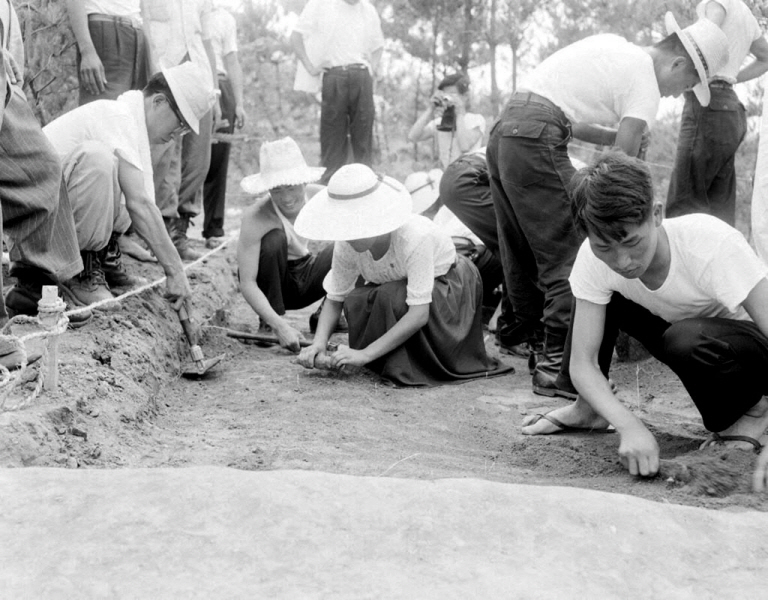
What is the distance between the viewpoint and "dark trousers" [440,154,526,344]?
450 cm

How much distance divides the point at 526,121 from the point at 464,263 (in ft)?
2.68

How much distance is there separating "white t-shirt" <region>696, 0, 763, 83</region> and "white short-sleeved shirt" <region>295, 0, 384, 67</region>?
257cm

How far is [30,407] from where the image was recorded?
2469mm

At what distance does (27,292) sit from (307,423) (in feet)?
3.84

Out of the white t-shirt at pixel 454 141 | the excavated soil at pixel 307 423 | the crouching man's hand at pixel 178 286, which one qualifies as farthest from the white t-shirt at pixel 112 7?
the white t-shirt at pixel 454 141

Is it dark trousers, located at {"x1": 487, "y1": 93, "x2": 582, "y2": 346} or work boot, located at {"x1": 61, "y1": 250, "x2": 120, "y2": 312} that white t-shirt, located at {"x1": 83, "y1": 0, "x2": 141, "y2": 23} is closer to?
work boot, located at {"x1": 61, "y1": 250, "x2": 120, "y2": 312}

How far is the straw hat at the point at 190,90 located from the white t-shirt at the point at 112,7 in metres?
1.01

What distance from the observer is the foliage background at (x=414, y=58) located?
4980 millimetres

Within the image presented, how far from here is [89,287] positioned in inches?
143

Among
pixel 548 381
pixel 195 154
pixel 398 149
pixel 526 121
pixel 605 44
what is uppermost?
pixel 605 44

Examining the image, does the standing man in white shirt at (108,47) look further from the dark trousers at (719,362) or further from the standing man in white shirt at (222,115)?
the dark trousers at (719,362)

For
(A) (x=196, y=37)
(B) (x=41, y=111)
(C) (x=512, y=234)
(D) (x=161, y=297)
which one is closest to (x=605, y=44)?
(C) (x=512, y=234)

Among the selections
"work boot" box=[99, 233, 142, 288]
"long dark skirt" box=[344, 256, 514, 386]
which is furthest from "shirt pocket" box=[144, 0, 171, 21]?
"long dark skirt" box=[344, 256, 514, 386]

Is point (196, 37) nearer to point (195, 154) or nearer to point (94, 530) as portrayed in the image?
point (195, 154)
